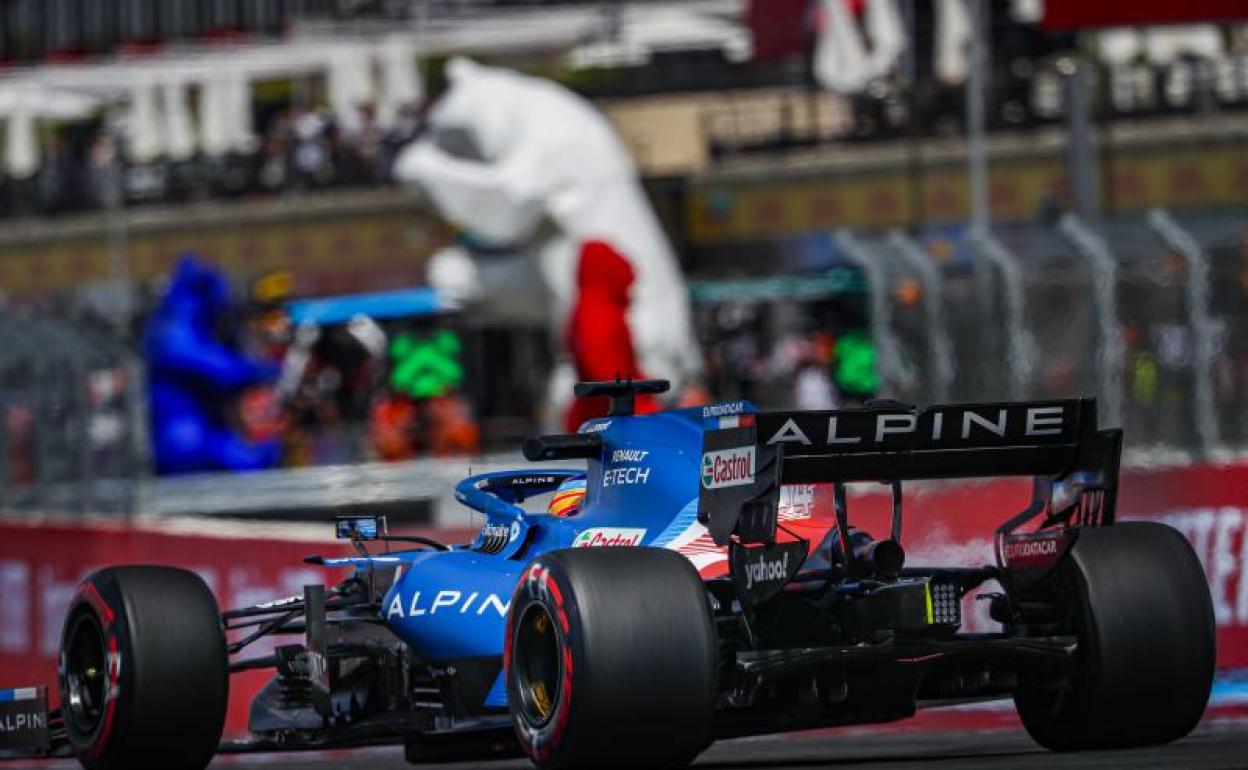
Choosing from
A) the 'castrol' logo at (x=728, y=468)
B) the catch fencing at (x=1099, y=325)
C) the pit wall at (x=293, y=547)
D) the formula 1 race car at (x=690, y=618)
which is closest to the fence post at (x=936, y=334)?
the catch fencing at (x=1099, y=325)

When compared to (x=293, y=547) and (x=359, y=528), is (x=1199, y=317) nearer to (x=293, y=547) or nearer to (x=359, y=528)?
(x=293, y=547)

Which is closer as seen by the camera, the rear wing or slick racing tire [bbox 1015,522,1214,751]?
the rear wing

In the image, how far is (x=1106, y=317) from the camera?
17328 millimetres

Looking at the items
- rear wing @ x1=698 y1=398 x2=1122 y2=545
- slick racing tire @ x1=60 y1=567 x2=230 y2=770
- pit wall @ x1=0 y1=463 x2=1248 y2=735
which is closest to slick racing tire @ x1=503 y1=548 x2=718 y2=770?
rear wing @ x1=698 y1=398 x2=1122 y2=545

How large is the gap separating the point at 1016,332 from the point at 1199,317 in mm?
1531

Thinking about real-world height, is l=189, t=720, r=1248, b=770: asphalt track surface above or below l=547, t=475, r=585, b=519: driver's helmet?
below

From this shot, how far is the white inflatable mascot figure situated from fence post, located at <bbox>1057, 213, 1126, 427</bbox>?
963 centimetres

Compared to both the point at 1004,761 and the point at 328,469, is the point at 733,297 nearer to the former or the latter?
the point at 328,469

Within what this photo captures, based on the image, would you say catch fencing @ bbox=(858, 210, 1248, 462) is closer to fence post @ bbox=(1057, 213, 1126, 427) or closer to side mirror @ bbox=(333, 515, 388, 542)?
fence post @ bbox=(1057, 213, 1126, 427)

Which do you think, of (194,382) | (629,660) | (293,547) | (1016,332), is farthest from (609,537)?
(194,382)

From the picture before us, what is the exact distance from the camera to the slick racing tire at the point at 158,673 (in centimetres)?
934

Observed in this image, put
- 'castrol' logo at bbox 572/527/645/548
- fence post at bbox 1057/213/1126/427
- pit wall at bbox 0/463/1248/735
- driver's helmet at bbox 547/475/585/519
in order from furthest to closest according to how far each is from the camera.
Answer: fence post at bbox 1057/213/1126/427 < pit wall at bbox 0/463/1248/735 < driver's helmet at bbox 547/475/585/519 < 'castrol' logo at bbox 572/527/645/548

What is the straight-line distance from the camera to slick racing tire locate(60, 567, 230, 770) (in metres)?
9.34

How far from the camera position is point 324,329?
3747 cm
